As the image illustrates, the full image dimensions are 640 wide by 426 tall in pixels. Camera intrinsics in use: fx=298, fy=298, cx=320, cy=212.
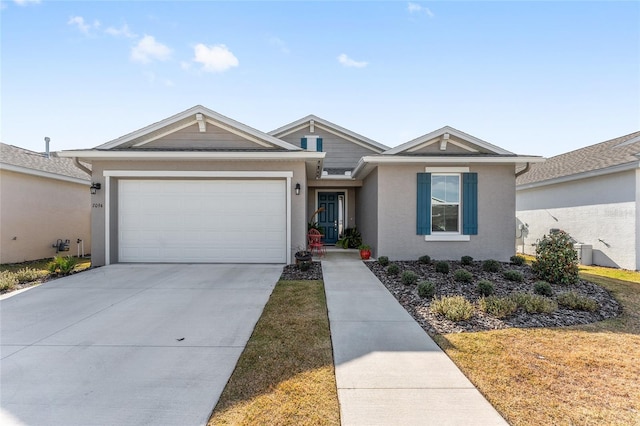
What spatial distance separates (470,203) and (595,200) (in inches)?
196

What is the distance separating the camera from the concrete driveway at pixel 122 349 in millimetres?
2592

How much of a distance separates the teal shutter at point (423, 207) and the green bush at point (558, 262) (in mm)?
3061

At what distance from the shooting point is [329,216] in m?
14.3

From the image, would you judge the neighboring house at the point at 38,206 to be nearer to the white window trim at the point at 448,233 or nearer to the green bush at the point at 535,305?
the white window trim at the point at 448,233

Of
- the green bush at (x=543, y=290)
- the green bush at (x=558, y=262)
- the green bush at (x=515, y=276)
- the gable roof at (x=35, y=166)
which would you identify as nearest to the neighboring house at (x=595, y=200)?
the green bush at (x=558, y=262)

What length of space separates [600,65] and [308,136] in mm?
11038

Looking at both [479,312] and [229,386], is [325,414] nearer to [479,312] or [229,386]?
[229,386]

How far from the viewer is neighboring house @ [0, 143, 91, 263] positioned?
10.3m

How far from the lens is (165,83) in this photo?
10281 mm

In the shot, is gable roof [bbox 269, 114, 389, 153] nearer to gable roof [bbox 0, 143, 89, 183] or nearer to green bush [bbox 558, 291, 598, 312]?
gable roof [bbox 0, 143, 89, 183]

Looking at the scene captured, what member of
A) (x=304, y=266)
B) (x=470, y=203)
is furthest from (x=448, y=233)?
(x=304, y=266)

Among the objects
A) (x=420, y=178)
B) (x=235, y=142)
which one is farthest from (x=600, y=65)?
(x=235, y=142)

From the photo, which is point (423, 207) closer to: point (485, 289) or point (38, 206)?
point (485, 289)

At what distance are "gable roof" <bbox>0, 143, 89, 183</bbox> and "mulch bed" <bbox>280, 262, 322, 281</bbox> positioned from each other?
28.0 feet
